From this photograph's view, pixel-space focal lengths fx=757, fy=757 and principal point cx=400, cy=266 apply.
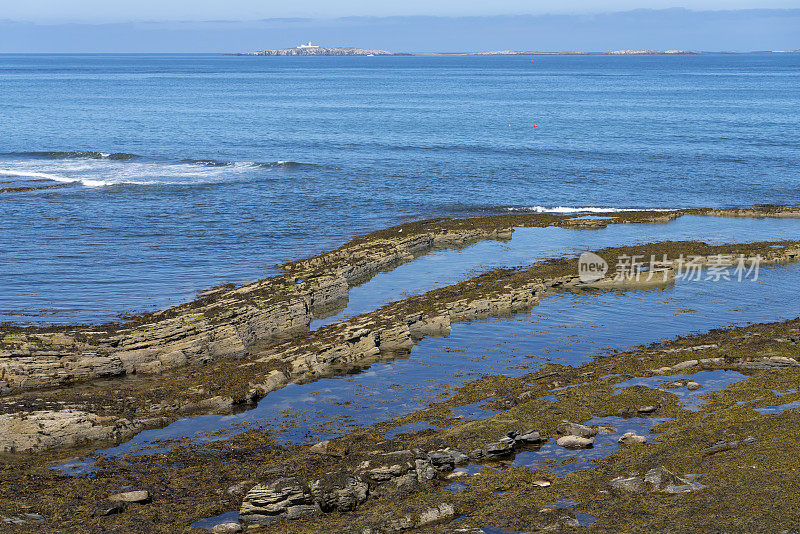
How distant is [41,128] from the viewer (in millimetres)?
97375

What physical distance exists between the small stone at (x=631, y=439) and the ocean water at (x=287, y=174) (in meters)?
21.4

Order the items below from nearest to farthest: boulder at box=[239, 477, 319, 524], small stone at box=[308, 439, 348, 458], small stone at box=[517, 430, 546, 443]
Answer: boulder at box=[239, 477, 319, 524], small stone at box=[308, 439, 348, 458], small stone at box=[517, 430, 546, 443]

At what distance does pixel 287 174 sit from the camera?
68.6 metres

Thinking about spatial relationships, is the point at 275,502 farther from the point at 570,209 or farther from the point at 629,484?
the point at 570,209

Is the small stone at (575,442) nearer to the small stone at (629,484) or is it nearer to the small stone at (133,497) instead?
the small stone at (629,484)

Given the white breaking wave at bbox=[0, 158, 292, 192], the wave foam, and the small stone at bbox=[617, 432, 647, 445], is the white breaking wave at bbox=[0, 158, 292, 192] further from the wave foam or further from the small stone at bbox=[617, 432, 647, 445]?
the small stone at bbox=[617, 432, 647, 445]

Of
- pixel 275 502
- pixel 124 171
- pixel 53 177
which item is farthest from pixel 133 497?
pixel 124 171

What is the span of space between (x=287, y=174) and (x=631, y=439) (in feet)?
173

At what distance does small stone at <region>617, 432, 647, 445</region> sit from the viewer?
19953 mm

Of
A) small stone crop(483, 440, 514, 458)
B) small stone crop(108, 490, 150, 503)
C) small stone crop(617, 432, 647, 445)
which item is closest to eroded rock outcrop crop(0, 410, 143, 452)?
small stone crop(108, 490, 150, 503)

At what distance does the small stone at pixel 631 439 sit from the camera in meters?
20.0

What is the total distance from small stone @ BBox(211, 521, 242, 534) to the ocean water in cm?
1754

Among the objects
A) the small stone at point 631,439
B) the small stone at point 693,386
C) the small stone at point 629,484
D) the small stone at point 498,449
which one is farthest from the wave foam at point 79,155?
the small stone at point 629,484

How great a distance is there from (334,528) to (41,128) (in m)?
95.5
